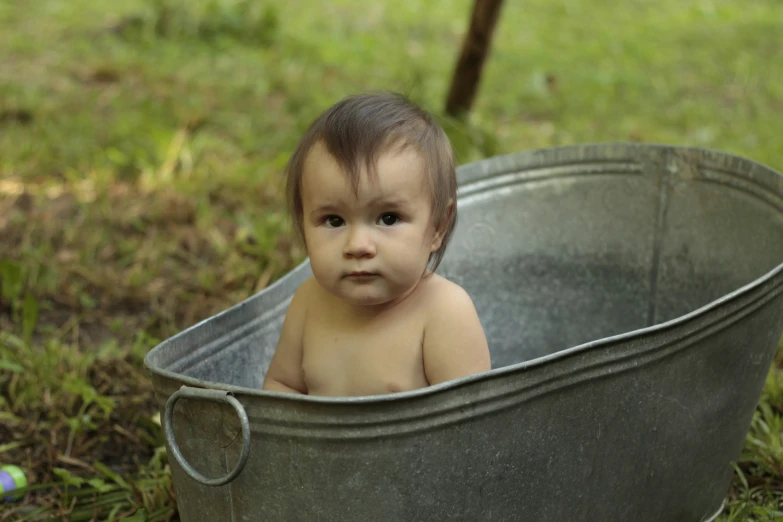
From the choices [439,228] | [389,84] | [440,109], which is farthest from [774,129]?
[439,228]

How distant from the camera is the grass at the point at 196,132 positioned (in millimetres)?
1973

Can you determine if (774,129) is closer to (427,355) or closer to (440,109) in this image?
(440,109)

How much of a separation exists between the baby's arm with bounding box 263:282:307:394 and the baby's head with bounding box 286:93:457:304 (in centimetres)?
16

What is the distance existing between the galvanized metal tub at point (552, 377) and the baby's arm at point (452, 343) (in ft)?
0.69

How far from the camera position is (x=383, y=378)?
151cm

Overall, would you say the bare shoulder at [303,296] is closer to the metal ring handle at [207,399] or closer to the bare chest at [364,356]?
the bare chest at [364,356]

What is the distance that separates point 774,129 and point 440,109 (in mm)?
1277

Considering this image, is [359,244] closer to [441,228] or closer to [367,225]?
[367,225]

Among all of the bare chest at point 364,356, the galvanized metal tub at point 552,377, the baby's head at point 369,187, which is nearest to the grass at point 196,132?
the galvanized metal tub at point 552,377

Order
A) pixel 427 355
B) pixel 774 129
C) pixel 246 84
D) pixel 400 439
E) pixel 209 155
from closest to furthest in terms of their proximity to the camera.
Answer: pixel 400 439 < pixel 427 355 < pixel 209 155 < pixel 774 129 < pixel 246 84

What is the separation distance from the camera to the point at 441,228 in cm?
154

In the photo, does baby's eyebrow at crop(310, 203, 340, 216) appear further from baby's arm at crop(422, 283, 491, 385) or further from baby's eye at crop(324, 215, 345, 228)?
baby's arm at crop(422, 283, 491, 385)

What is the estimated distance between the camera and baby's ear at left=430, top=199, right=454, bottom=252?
1.54 meters

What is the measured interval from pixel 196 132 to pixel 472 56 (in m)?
1.07
